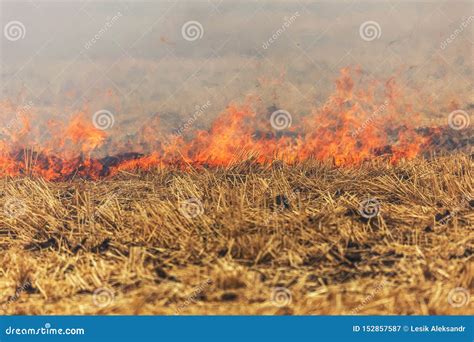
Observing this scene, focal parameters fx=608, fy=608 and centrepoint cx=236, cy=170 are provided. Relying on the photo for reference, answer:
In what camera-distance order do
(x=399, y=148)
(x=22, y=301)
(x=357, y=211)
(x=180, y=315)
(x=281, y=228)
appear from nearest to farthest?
(x=180, y=315), (x=22, y=301), (x=281, y=228), (x=357, y=211), (x=399, y=148)

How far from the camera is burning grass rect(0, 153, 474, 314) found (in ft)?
20.7

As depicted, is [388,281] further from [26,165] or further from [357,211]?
[26,165]

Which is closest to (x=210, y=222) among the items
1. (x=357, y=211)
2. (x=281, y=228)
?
(x=281, y=228)

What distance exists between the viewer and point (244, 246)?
673 cm

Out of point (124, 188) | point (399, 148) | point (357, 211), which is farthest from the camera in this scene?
point (399, 148)

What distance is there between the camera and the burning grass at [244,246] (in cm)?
632

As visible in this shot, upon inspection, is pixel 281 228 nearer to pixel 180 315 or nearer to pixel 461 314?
pixel 180 315

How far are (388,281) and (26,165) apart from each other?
18.8 feet

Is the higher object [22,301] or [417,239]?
[417,239]

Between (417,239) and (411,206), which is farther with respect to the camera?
(411,206)
